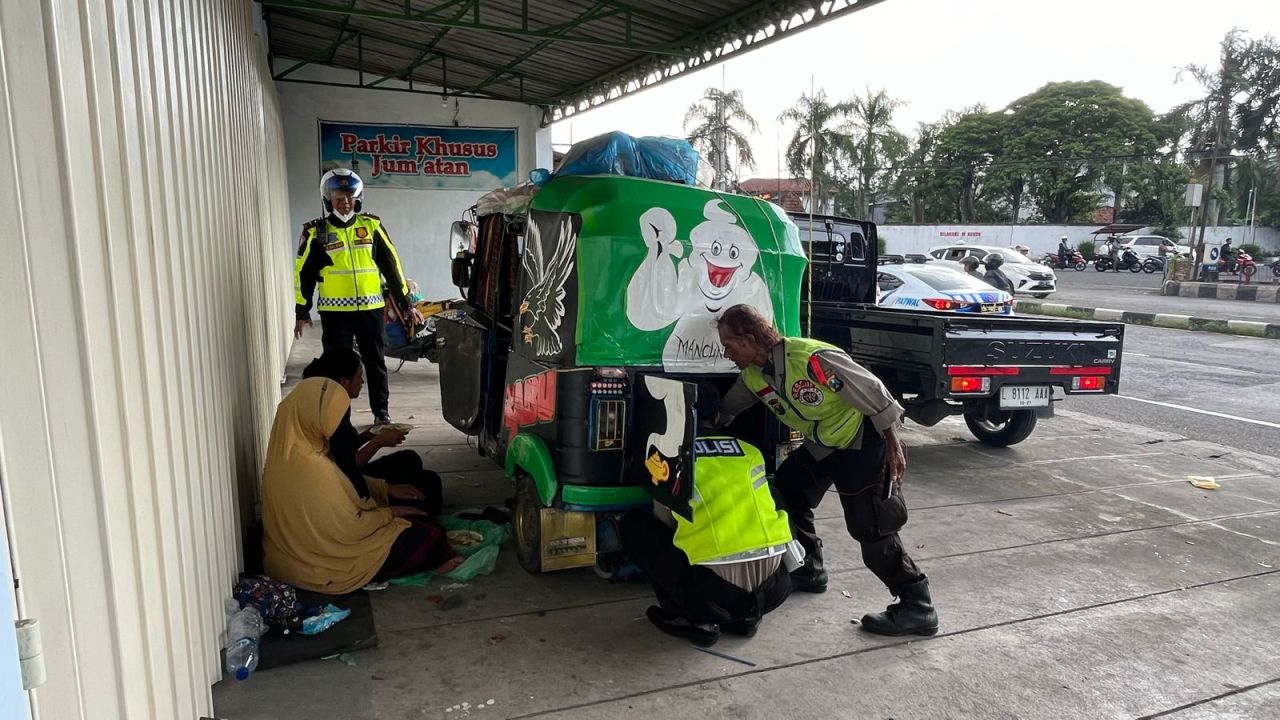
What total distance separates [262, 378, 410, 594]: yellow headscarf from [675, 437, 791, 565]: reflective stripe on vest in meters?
1.57

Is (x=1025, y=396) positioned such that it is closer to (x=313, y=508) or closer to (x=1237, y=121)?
(x=313, y=508)

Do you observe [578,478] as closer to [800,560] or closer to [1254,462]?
[800,560]

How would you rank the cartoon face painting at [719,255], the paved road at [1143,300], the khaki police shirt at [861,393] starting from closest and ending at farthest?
the khaki police shirt at [861,393]
the cartoon face painting at [719,255]
the paved road at [1143,300]

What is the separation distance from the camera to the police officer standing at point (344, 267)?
19.5 feet

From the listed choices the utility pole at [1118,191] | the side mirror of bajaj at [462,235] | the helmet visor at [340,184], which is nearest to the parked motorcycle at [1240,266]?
the utility pole at [1118,191]

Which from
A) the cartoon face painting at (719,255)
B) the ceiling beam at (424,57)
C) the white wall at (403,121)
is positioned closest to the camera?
the cartoon face painting at (719,255)

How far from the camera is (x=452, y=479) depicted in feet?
18.7

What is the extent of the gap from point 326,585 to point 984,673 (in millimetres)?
2969

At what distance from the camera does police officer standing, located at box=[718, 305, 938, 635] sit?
11.4ft

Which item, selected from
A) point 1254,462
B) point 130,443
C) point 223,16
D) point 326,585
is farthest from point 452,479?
point 1254,462

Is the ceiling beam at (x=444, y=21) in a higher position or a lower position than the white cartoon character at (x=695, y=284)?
higher

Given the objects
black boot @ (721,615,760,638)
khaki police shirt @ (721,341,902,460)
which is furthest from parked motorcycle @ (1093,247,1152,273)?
black boot @ (721,615,760,638)

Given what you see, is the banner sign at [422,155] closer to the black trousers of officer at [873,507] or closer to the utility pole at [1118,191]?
the black trousers of officer at [873,507]

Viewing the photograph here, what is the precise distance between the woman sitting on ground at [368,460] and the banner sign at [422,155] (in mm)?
11248
